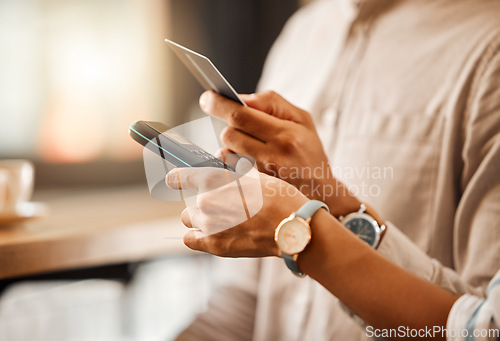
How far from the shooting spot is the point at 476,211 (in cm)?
51

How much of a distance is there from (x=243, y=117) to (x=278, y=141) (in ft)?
0.14

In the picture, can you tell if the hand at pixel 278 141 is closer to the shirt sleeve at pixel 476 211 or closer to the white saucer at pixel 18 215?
the shirt sleeve at pixel 476 211

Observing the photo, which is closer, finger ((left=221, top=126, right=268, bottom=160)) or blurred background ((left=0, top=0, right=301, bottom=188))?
finger ((left=221, top=126, right=268, bottom=160))

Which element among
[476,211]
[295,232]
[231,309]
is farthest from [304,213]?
[231,309]

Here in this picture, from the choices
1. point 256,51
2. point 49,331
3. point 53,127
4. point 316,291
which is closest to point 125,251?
point 316,291

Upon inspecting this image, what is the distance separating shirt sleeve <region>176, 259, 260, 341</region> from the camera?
730 millimetres

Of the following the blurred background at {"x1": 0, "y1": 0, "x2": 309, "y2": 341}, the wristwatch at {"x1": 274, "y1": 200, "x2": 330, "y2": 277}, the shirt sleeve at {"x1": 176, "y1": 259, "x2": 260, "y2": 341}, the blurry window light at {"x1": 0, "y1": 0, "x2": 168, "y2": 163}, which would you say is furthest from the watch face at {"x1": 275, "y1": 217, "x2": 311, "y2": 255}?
the blurry window light at {"x1": 0, "y1": 0, "x2": 168, "y2": 163}

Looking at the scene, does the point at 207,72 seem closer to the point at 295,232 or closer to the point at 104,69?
the point at 295,232

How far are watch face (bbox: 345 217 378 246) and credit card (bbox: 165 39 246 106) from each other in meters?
0.18

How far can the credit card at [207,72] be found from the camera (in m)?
0.38

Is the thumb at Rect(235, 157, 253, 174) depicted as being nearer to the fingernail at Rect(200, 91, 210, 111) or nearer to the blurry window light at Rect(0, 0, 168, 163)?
the fingernail at Rect(200, 91, 210, 111)

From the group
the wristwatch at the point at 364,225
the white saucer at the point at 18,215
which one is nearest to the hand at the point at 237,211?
the wristwatch at the point at 364,225

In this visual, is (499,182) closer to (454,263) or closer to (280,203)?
(454,263)

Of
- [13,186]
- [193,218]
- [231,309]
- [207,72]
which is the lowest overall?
[231,309]
